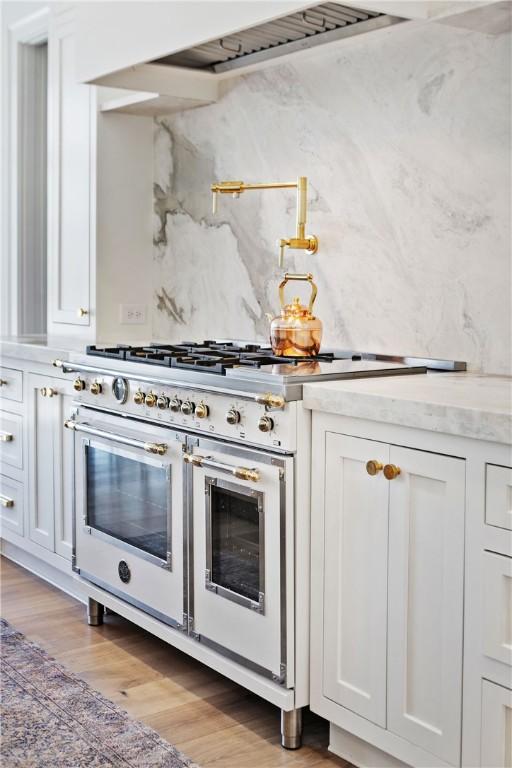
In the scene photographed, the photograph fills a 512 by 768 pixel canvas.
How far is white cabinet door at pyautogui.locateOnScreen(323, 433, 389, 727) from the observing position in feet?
6.63

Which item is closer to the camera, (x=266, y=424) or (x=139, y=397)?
(x=266, y=424)

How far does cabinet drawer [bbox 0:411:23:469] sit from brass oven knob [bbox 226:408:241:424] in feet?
4.88

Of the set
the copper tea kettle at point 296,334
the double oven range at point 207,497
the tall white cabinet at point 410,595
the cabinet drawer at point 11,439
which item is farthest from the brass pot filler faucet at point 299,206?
the cabinet drawer at point 11,439

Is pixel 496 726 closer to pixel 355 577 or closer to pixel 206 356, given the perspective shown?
pixel 355 577

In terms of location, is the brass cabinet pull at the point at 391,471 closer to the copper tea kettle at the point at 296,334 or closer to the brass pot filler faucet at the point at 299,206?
the copper tea kettle at the point at 296,334

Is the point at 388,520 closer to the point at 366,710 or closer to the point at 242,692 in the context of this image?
the point at 366,710

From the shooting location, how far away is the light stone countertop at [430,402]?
1.74 metres

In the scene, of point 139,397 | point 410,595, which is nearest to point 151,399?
point 139,397

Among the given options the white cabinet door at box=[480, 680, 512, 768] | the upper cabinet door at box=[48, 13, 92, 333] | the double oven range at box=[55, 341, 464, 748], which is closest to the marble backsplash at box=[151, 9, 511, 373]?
the double oven range at box=[55, 341, 464, 748]

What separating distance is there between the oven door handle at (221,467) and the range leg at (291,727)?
57 cm

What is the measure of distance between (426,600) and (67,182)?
2701mm

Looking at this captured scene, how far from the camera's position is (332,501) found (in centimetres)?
213

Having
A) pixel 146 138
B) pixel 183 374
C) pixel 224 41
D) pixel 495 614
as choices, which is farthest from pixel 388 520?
pixel 146 138

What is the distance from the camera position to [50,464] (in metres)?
3.38
